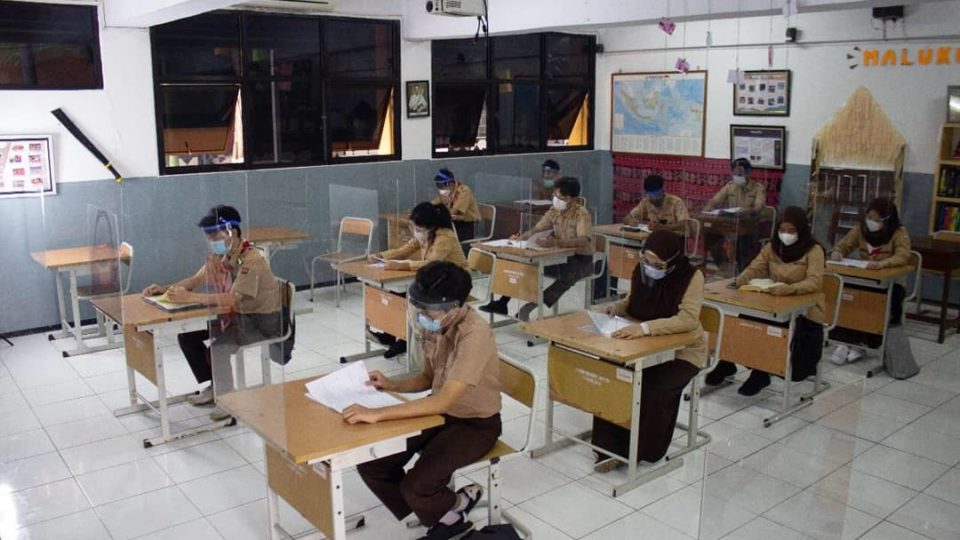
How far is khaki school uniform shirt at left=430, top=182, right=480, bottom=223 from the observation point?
294 inches

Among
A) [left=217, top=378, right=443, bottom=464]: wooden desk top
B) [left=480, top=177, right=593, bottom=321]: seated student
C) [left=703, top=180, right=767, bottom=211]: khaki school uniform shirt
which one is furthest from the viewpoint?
[left=703, top=180, right=767, bottom=211]: khaki school uniform shirt

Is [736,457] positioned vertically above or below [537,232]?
below

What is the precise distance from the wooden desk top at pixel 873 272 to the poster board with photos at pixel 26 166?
5787 millimetres

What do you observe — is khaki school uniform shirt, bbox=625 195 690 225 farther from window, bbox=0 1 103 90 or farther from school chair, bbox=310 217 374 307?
window, bbox=0 1 103 90

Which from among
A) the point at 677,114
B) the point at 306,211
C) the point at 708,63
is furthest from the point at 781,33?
the point at 306,211

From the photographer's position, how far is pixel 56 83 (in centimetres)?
622

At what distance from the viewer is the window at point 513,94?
28.5 feet

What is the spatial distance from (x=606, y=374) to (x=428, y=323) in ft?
3.74

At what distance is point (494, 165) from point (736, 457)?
6.40 m

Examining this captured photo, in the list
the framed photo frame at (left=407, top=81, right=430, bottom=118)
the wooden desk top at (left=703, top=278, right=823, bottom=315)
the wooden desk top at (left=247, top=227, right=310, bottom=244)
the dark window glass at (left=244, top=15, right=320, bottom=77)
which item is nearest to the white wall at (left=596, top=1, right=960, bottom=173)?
the framed photo frame at (left=407, top=81, right=430, bottom=118)

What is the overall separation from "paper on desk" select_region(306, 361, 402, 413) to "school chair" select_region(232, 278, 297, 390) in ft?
4.61

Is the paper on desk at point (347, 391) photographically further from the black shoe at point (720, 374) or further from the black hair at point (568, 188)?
the black hair at point (568, 188)

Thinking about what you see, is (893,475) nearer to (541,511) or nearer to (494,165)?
(541,511)

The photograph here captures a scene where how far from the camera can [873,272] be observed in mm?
5297
